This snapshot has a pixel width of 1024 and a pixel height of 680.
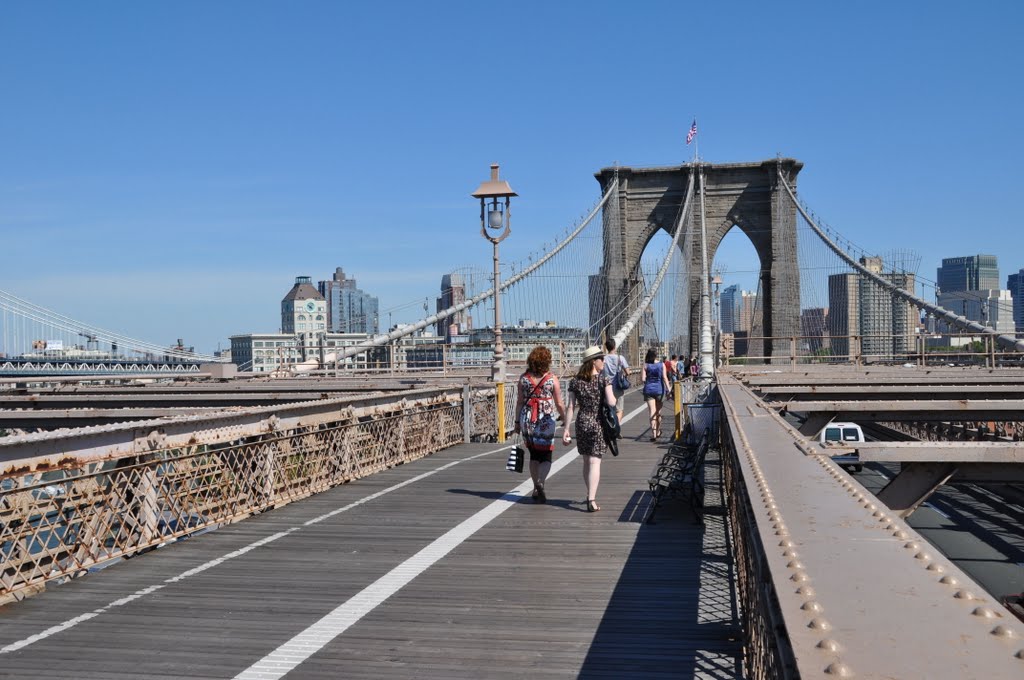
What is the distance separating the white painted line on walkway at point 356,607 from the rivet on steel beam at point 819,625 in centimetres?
309

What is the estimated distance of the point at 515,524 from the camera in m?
8.62

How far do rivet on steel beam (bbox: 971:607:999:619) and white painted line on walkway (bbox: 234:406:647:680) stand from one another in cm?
331

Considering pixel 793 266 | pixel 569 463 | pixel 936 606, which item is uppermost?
pixel 793 266

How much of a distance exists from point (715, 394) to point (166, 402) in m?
9.48

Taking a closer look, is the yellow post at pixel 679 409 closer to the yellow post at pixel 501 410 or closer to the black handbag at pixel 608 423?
the yellow post at pixel 501 410

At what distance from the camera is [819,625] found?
2.07 meters

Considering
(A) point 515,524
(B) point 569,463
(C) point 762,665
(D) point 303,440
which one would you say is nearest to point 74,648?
(C) point 762,665

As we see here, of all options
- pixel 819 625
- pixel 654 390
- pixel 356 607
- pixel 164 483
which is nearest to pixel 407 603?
pixel 356 607

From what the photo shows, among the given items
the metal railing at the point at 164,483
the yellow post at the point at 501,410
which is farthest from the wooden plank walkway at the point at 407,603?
the yellow post at the point at 501,410

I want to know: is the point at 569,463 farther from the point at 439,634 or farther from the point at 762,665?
the point at 762,665

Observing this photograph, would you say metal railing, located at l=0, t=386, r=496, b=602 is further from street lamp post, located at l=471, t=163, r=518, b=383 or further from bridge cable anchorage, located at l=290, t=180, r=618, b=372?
bridge cable anchorage, located at l=290, t=180, r=618, b=372

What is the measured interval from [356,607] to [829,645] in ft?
13.9

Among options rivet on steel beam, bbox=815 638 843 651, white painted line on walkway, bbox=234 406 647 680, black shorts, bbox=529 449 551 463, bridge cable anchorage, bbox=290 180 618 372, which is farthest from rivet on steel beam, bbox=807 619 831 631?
bridge cable anchorage, bbox=290 180 618 372

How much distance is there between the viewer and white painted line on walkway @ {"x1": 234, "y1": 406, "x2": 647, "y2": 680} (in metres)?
4.73
